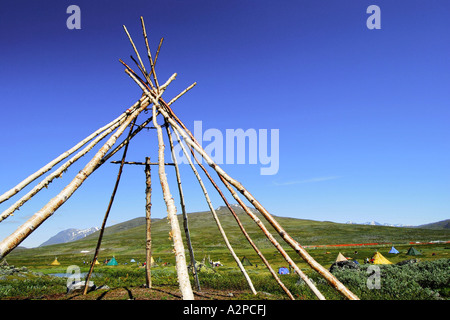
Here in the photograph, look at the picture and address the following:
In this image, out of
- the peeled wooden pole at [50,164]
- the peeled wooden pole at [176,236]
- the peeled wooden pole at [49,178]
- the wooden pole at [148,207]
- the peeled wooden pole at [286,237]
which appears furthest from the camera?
the wooden pole at [148,207]

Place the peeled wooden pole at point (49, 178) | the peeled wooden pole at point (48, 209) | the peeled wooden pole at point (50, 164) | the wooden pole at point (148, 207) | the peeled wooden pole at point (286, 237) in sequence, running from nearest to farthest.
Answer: the peeled wooden pole at point (48, 209) → the peeled wooden pole at point (286, 237) → the peeled wooden pole at point (49, 178) → the peeled wooden pole at point (50, 164) → the wooden pole at point (148, 207)

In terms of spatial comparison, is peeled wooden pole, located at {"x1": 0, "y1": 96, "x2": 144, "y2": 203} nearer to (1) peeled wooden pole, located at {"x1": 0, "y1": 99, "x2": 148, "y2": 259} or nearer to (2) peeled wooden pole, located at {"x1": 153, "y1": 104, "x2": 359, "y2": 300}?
(1) peeled wooden pole, located at {"x1": 0, "y1": 99, "x2": 148, "y2": 259}

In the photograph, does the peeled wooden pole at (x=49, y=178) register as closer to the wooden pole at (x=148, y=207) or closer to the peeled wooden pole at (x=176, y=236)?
the peeled wooden pole at (x=176, y=236)

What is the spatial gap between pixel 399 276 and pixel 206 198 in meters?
14.2

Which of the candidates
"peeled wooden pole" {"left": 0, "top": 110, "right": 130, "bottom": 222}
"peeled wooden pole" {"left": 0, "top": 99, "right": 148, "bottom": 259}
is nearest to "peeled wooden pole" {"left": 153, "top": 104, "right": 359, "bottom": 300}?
"peeled wooden pole" {"left": 0, "top": 99, "right": 148, "bottom": 259}

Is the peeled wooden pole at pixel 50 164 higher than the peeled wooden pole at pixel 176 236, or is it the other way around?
the peeled wooden pole at pixel 50 164

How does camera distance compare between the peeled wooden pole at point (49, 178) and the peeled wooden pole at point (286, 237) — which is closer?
the peeled wooden pole at point (286, 237)

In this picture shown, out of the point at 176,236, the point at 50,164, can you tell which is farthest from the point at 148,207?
the point at 176,236

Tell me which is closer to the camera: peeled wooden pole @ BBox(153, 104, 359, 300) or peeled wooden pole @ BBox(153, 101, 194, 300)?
peeled wooden pole @ BBox(153, 104, 359, 300)

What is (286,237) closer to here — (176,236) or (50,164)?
(176,236)

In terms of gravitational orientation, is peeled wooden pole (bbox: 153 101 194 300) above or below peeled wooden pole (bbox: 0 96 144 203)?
below

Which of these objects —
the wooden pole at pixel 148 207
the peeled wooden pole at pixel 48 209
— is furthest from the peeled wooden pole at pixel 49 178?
the wooden pole at pixel 148 207
